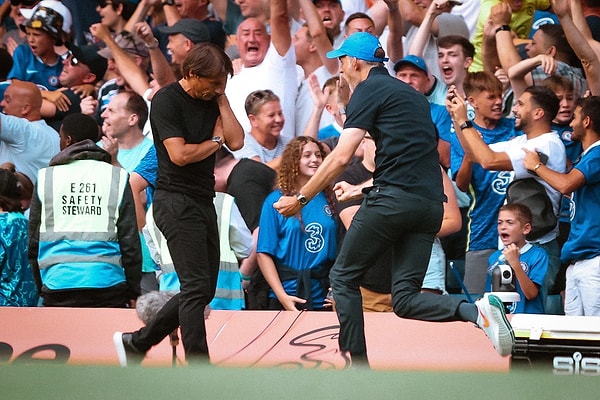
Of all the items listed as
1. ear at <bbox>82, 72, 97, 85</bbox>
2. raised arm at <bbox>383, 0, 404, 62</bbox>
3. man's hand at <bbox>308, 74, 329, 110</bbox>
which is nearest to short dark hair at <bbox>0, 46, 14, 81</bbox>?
ear at <bbox>82, 72, 97, 85</bbox>

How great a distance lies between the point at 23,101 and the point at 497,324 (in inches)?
195

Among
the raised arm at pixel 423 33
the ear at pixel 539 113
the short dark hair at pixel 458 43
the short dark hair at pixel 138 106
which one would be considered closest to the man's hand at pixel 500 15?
the short dark hair at pixel 458 43

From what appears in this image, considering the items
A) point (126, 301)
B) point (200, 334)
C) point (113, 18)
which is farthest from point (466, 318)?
point (113, 18)

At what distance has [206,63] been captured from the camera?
243 inches

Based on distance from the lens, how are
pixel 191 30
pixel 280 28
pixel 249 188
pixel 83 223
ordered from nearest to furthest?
pixel 83 223, pixel 249 188, pixel 280 28, pixel 191 30

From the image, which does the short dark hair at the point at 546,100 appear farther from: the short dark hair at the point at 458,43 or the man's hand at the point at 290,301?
the man's hand at the point at 290,301

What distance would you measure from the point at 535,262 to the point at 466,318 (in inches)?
67.3

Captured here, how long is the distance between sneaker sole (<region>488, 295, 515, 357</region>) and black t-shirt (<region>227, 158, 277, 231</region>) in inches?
104

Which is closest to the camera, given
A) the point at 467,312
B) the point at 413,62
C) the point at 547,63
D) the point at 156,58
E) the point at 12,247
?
the point at 467,312

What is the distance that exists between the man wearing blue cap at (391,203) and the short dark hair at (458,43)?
285 cm

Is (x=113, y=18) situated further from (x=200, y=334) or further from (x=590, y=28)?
(x=200, y=334)

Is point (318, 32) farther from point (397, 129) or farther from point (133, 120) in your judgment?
point (397, 129)

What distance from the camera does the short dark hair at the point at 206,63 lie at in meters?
6.16

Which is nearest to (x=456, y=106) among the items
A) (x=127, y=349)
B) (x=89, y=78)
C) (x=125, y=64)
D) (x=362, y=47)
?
(x=362, y=47)
